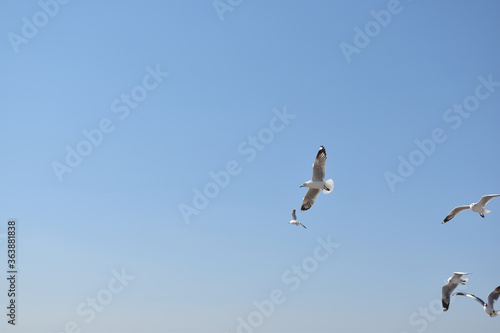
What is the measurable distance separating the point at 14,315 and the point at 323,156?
15.5 m

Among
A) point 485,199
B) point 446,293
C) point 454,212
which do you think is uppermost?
point 454,212

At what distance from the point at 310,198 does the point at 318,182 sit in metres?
1.56

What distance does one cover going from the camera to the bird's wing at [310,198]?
29453mm

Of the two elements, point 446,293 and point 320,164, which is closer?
point 320,164

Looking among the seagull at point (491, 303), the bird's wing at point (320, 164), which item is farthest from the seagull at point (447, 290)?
the bird's wing at point (320, 164)

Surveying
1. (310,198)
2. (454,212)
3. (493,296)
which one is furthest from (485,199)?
(310,198)

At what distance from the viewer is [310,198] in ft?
97.7

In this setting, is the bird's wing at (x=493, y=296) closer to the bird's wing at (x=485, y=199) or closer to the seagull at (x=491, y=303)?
the seagull at (x=491, y=303)

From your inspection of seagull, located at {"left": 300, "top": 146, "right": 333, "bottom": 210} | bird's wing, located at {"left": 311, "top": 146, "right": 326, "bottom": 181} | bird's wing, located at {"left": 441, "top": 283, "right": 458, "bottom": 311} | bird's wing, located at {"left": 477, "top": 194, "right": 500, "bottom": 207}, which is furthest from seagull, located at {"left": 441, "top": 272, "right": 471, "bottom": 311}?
bird's wing, located at {"left": 311, "top": 146, "right": 326, "bottom": 181}

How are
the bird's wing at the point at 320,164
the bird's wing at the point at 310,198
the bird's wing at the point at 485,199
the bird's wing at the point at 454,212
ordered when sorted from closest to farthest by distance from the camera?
the bird's wing at the point at 320,164, the bird's wing at the point at 485,199, the bird's wing at the point at 310,198, the bird's wing at the point at 454,212

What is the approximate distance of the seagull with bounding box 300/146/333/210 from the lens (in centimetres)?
2795

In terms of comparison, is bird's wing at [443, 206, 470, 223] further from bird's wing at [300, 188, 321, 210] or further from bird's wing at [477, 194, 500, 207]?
bird's wing at [300, 188, 321, 210]

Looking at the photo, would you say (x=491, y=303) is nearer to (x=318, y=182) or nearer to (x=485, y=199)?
(x=485, y=199)

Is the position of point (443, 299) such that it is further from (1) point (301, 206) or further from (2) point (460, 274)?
(1) point (301, 206)
